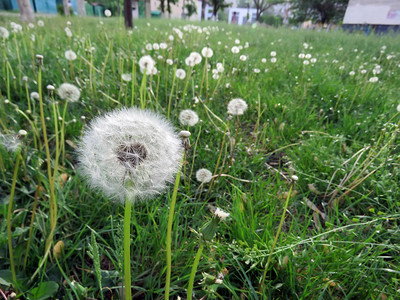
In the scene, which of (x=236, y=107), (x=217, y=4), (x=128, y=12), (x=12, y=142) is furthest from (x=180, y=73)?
(x=217, y=4)

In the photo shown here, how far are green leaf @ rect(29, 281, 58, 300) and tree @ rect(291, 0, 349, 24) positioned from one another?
66.1 feet

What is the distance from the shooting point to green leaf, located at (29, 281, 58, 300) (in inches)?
36.3

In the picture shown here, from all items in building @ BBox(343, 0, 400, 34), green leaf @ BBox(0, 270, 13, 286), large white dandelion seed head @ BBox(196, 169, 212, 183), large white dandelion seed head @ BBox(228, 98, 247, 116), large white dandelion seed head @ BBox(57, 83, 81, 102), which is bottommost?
green leaf @ BBox(0, 270, 13, 286)

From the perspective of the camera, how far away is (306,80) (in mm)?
3350

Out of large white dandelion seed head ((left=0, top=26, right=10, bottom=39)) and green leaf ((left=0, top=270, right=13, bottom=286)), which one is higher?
large white dandelion seed head ((left=0, top=26, right=10, bottom=39))

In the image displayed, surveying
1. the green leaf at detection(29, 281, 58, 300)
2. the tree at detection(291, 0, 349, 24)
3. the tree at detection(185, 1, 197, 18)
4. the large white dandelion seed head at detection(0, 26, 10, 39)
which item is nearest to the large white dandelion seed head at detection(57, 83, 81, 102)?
the green leaf at detection(29, 281, 58, 300)

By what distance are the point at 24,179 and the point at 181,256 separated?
1040 mm

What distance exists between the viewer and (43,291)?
0.94m

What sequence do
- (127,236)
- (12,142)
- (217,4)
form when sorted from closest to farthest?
1. (127,236)
2. (12,142)
3. (217,4)

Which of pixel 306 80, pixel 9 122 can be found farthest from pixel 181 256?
pixel 306 80

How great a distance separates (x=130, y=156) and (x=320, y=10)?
26.7 meters

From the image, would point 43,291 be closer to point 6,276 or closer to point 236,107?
point 6,276

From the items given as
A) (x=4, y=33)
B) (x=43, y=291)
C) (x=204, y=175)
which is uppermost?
(x=4, y=33)

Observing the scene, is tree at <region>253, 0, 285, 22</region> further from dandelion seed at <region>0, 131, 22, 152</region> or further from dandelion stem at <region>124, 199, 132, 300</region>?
dandelion stem at <region>124, 199, 132, 300</region>
